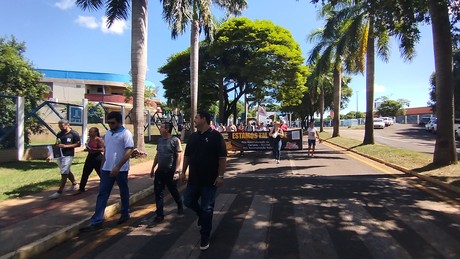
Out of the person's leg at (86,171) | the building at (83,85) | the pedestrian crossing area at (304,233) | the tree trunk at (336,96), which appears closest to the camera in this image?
the pedestrian crossing area at (304,233)

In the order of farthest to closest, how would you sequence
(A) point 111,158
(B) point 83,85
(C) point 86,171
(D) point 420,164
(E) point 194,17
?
(B) point 83,85, (E) point 194,17, (D) point 420,164, (C) point 86,171, (A) point 111,158

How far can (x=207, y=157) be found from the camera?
16.9 ft

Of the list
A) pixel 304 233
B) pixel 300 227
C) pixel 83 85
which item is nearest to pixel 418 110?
pixel 83 85

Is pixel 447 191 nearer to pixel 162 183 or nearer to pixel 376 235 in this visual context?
pixel 376 235

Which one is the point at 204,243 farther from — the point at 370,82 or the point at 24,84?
the point at 370,82

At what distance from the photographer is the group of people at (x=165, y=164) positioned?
17.0ft

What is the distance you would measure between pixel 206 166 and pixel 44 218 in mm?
3158

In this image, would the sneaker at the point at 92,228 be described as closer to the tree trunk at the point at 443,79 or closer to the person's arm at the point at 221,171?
the person's arm at the point at 221,171

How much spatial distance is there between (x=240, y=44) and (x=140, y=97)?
64.4 ft

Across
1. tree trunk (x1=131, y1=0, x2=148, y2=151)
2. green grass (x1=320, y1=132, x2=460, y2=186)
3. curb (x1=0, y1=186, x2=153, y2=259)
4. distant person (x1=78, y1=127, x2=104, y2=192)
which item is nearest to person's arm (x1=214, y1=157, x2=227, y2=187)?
curb (x1=0, y1=186, x2=153, y2=259)

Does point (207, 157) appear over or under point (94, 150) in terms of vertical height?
over

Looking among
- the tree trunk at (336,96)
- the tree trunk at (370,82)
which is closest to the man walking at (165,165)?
the tree trunk at (370,82)

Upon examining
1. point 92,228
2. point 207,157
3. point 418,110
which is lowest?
point 92,228

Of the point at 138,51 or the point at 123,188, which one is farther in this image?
the point at 138,51
